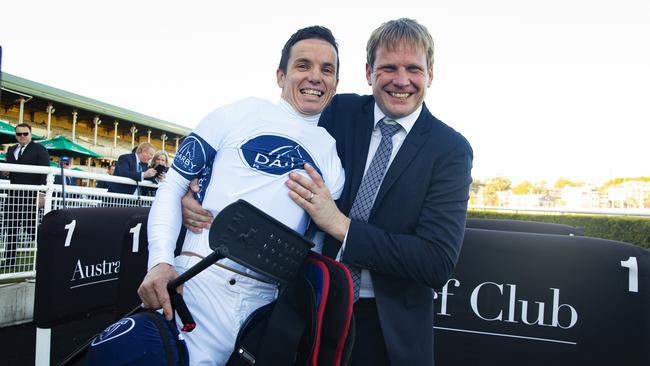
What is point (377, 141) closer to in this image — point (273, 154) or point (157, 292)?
point (273, 154)

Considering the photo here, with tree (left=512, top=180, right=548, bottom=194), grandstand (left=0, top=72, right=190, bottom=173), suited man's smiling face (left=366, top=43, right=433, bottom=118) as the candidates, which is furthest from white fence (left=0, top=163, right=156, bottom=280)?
tree (left=512, top=180, right=548, bottom=194)

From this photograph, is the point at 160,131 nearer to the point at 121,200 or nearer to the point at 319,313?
the point at 121,200

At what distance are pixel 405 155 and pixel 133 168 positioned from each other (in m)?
6.40

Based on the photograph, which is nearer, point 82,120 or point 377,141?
point 377,141

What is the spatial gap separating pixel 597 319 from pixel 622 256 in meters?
0.33

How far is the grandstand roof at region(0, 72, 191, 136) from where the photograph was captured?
18.0 meters

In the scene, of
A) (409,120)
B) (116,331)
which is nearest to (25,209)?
(116,331)

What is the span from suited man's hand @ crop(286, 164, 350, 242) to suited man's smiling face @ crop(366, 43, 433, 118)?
513mm

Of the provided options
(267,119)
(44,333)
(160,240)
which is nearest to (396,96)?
(267,119)

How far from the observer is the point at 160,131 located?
92.2 feet

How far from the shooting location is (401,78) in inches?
69.4

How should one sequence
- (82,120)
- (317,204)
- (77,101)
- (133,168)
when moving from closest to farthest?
1. (317,204)
2. (133,168)
3. (77,101)
4. (82,120)

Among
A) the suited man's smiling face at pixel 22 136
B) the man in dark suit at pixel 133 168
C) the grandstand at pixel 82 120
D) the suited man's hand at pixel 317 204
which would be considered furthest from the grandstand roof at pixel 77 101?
the suited man's hand at pixel 317 204

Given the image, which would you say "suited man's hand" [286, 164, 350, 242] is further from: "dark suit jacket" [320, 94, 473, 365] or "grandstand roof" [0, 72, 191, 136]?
"grandstand roof" [0, 72, 191, 136]
